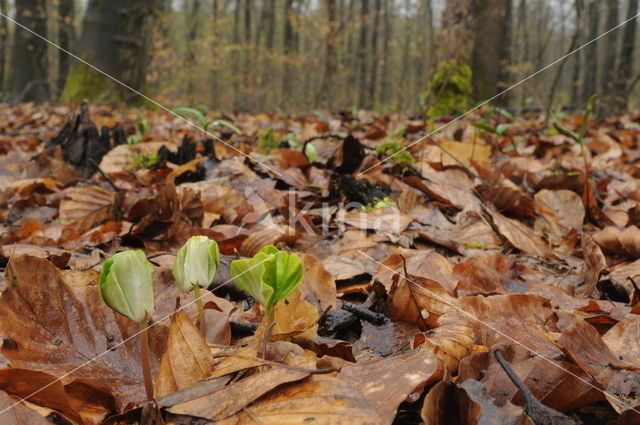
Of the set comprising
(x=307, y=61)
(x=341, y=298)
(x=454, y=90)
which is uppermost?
(x=307, y=61)

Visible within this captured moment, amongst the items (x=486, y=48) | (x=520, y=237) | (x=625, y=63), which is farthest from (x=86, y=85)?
(x=625, y=63)

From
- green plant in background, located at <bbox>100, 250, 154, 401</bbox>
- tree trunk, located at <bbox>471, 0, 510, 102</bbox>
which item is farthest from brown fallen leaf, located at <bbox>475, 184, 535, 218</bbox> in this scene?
tree trunk, located at <bbox>471, 0, 510, 102</bbox>

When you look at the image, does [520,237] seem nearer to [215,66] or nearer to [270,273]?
[270,273]

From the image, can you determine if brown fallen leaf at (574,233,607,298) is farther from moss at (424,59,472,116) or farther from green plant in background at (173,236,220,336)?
moss at (424,59,472,116)

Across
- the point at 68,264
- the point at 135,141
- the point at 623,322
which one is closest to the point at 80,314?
the point at 68,264

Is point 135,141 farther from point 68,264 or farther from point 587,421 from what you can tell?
point 587,421

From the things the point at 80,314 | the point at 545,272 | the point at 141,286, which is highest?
the point at 141,286

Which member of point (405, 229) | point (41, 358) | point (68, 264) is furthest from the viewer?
point (405, 229)

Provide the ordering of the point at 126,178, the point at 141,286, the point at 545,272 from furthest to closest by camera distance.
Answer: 1. the point at 126,178
2. the point at 545,272
3. the point at 141,286
